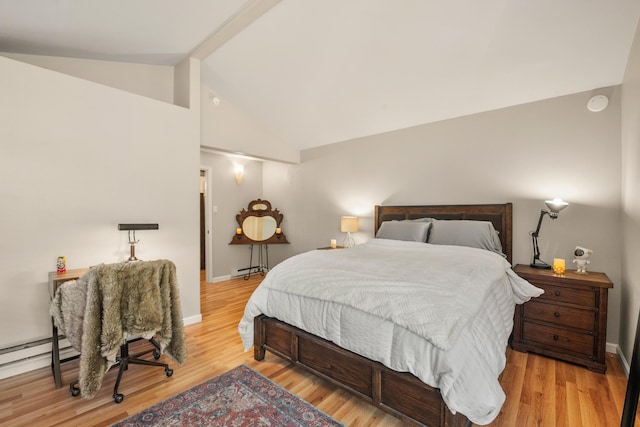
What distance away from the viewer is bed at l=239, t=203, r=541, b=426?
1.36m

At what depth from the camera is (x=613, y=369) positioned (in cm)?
226

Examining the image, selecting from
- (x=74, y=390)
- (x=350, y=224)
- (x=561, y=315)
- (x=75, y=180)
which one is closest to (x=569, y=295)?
(x=561, y=315)

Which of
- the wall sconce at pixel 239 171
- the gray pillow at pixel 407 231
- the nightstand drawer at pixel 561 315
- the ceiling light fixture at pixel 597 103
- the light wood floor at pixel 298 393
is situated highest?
the ceiling light fixture at pixel 597 103

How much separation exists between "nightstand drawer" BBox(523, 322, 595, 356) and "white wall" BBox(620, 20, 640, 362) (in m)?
0.24

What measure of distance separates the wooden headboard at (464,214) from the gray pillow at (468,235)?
112 mm

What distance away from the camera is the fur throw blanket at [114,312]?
174 cm

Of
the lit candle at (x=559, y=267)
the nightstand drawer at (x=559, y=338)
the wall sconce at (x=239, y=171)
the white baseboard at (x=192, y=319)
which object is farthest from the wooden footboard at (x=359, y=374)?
the wall sconce at (x=239, y=171)

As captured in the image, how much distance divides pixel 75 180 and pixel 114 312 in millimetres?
1376

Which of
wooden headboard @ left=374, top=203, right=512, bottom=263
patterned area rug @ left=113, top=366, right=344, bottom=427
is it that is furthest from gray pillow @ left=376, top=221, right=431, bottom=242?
patterned area rug @ left=113, top=366, right=344, bottom=427

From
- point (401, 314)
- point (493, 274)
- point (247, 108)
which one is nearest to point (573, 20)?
point (493, 274)

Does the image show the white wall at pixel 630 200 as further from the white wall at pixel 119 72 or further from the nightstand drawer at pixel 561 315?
the white wall at pixel 119 72

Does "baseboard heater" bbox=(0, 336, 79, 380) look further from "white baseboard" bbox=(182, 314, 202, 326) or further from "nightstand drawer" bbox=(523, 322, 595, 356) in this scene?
"nightstand drawer" bbox=(523, 322, 595, 356)

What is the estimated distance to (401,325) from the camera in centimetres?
152

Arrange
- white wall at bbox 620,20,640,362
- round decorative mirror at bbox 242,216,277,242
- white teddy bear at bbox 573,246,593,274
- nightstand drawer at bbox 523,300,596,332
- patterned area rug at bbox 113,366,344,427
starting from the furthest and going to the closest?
round decorative mirror at bbox 242,216,277,242 → white teddy bear at bbox 573,246,593,274 → nightstand drawer at bbox 523,300,596,332 → white wall at bbox 620,20,640,362 → patterned area rug at bbox 113,366,344,427
